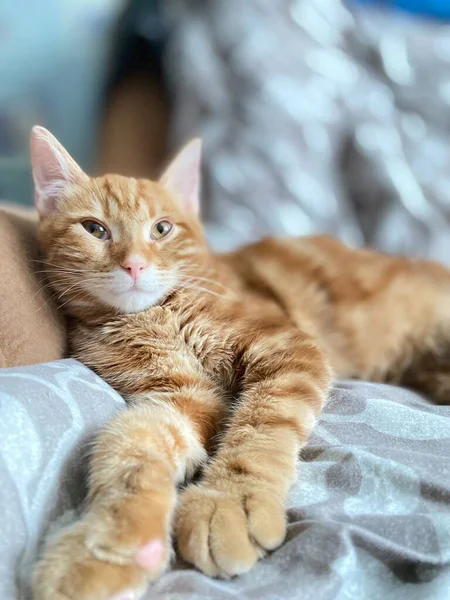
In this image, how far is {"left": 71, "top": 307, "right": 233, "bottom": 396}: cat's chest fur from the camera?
115cm

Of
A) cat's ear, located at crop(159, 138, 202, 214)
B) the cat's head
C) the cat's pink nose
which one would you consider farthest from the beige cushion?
cat's ear, located at crop(159, 138, 202, 214)

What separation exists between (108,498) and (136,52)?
214cm

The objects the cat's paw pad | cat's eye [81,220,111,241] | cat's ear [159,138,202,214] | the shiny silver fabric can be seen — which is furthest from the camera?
the shiny silver fabric

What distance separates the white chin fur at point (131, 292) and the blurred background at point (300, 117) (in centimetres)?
78

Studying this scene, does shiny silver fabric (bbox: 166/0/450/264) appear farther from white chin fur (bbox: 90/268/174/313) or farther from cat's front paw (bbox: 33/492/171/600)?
cat's front paw (bbox: 33/492/171/600)

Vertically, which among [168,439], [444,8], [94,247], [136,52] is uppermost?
[444,8]

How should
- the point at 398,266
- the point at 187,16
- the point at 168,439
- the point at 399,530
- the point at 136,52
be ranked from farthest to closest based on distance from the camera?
the point at 136,52, the point at 187,16, the point at 398,266, the point at 168,439, the point at 399,530

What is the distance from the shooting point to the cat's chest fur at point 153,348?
1.15 meters

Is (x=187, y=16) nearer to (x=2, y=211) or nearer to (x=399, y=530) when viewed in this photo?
(x=2, y=211)

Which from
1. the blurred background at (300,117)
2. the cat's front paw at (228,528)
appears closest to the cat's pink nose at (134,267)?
the cat's front paw at (228,528)

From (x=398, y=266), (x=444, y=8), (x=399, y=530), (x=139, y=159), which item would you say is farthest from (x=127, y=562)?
(x=444, y=8)

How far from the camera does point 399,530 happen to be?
79 centimetres

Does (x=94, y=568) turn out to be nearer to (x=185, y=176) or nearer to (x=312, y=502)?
(x=312, y=502)

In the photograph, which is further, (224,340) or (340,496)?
(224,340)
